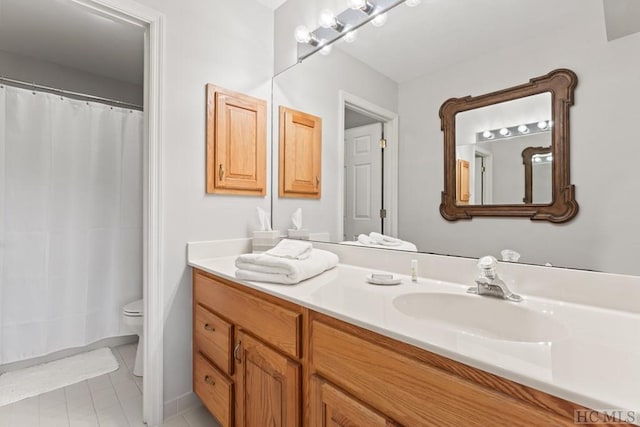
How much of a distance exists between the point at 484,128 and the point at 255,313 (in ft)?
3.54

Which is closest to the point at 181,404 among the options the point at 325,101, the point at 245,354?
the point at 245,354

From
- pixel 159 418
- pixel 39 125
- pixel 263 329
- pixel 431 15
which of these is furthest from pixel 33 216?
pixel 431 15

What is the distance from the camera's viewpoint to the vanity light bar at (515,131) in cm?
97

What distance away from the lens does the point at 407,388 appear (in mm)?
658

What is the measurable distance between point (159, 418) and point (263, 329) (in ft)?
3.11

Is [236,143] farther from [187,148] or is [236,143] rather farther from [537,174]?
[537,174]

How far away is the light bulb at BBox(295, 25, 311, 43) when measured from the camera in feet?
5.75

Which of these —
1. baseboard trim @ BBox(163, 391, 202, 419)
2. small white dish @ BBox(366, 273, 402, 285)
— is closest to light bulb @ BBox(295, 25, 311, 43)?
small white dish @ BBox(366, 273, 402, 285)

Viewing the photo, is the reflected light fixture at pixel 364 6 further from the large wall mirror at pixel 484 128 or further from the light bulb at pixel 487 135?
the light bulb at pixel 487 135

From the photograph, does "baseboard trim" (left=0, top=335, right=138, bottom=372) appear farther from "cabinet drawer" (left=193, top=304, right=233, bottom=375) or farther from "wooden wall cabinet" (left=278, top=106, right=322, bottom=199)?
"wooden wall cabinet" (left=278, top=106, right=322, bottom=199)

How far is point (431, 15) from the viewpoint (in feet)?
4.12

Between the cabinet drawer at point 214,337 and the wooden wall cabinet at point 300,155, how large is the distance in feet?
2.72

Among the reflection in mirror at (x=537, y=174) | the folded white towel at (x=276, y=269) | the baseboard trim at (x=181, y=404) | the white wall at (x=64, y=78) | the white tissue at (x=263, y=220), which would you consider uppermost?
the white wall at (x=64, y=78)

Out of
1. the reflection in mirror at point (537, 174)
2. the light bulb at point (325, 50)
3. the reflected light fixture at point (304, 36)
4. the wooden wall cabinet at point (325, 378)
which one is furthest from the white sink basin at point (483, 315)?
the reflected light fixture at point (304, 36)
